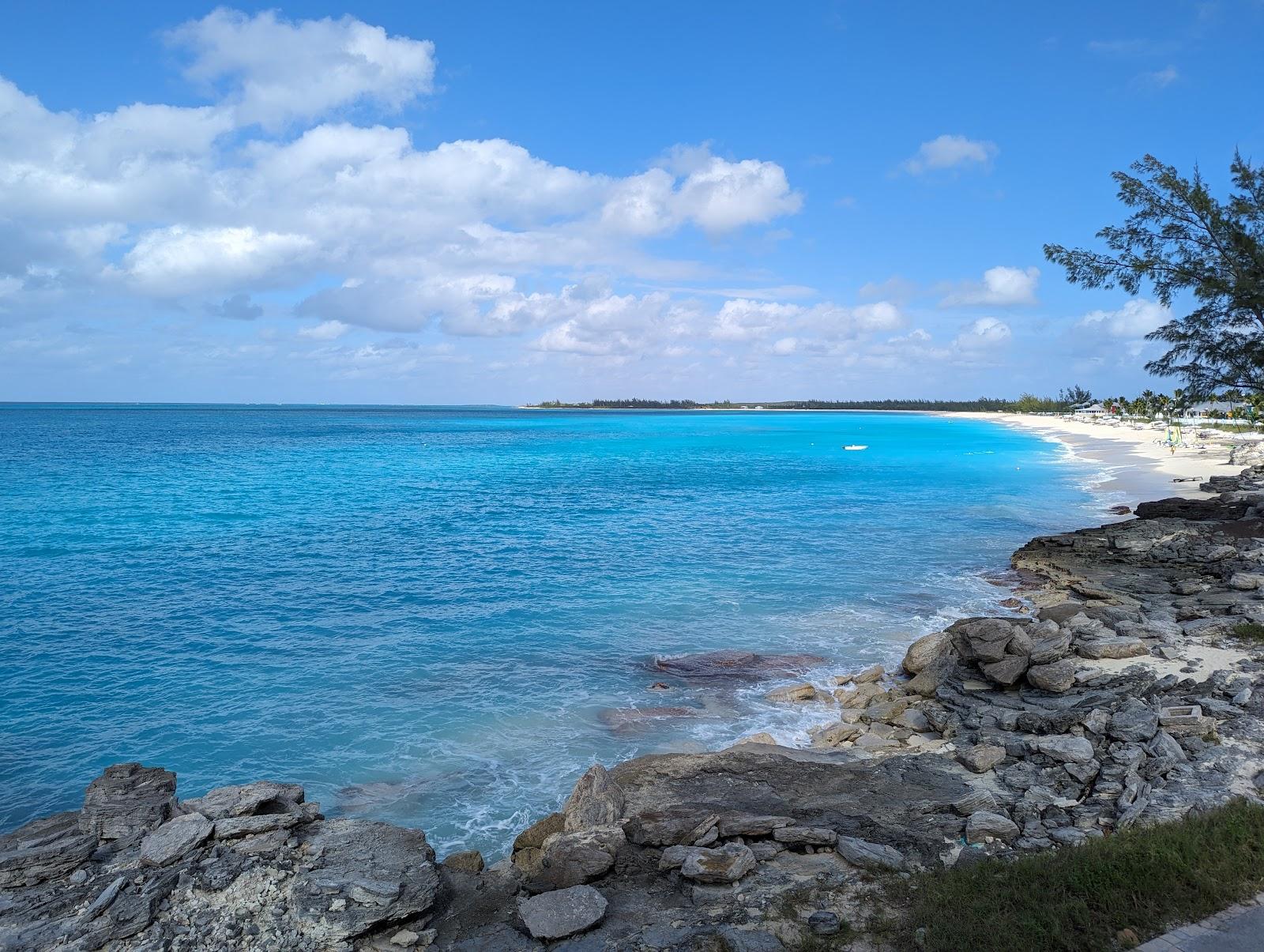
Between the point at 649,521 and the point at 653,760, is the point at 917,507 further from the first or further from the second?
the point at 653,760

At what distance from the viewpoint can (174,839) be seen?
8.30m

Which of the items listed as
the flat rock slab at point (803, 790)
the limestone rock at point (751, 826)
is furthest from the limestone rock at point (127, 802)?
the limestone rock at point (751, 826)

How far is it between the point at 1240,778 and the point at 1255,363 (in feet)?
56.6

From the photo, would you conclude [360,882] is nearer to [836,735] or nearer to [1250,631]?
[836,735]

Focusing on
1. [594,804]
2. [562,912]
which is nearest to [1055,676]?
[594,804]

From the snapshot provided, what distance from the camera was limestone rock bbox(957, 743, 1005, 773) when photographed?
10695mm

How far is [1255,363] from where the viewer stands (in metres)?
21.2

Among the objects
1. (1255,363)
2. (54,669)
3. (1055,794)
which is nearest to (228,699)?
(54,669)

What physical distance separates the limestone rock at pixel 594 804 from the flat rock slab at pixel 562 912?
55.3 inches

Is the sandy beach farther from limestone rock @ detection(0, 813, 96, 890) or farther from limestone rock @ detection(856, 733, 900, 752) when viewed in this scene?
limestone rock @ detection(0, 813, 96, 890)

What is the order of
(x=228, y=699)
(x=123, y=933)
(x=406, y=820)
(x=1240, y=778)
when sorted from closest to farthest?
1. (x=123, y=933)
2. (x=1240, y=778)
3. (x=406, y=820)
4. (x=228, y=699)

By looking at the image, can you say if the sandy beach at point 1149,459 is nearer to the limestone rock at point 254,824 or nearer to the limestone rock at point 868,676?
the limestone rock at point 868,676

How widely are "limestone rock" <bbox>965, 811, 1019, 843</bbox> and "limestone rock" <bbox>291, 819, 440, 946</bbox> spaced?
5.88 meters

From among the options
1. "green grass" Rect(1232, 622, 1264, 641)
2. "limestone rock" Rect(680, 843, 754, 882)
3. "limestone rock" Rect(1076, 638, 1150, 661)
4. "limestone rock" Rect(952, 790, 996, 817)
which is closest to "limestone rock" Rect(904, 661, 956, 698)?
"limestone rock" Rect(1076, 638, 1150, 661)
